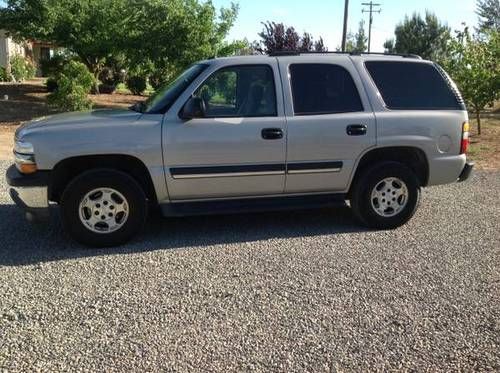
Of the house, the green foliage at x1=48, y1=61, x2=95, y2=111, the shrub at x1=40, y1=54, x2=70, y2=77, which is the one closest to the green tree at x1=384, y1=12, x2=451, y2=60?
the house

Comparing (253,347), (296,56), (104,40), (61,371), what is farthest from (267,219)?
(104,40)

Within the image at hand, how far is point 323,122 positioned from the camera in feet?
18.3

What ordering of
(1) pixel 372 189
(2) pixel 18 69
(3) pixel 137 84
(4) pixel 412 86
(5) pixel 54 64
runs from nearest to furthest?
1. (1) pixel 372 189
2. (4) pixel 412 86
3. (5) pixel 54 64
4. (3) pixel 137 84
5. (2) pixel 18 69

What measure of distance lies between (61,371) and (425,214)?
4.81m

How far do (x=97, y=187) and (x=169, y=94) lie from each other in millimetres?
1180

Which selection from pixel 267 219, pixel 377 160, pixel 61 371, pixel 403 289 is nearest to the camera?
pixel 61 371

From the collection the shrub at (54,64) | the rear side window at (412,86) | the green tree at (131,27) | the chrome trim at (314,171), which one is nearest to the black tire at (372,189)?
the chrome trim at (314,171)

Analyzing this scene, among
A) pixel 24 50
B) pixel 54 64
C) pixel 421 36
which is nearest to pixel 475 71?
pixel 54 64

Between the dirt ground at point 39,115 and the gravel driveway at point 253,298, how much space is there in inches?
227

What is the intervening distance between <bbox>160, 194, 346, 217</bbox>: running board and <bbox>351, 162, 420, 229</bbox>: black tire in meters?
0.19

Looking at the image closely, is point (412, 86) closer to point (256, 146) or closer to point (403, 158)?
point (403, 158)

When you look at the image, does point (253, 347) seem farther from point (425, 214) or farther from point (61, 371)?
point (425, 214)

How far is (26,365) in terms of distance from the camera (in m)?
3.17

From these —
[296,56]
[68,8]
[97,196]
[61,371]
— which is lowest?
[61,371]
